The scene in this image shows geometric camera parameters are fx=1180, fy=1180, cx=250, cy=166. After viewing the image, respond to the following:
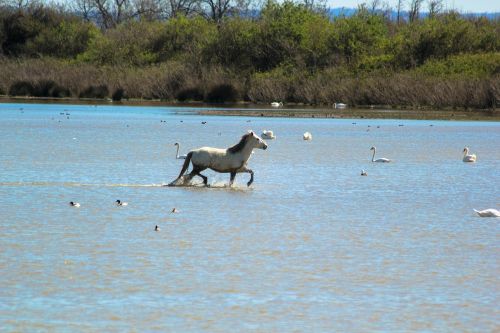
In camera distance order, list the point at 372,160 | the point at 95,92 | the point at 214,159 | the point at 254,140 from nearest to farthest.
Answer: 1. the point at 214,159
2. the point at 254,140
3. the point at 372,160
4. the point at 95,92

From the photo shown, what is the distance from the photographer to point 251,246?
13070 millimetres

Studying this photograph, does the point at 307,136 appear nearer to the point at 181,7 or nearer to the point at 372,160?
the point at 372,160

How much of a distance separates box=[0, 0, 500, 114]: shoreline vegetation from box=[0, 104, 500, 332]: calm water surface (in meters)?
27.9

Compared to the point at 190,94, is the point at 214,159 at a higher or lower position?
higher

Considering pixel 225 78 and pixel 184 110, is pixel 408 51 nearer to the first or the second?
pixel 225 78

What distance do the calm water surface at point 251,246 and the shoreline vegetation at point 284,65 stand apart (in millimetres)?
27917

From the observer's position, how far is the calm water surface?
9.59 m

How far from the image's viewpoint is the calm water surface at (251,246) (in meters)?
9.59

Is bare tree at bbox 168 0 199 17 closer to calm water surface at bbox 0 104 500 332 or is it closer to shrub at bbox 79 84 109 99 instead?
shrub at bbox 79 84 109 99

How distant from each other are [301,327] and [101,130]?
2669cm

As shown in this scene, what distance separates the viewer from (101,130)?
35344 mm

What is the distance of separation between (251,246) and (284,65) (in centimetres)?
5161

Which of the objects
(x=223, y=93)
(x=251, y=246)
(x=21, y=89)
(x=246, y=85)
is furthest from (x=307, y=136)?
(x=21, y=89)

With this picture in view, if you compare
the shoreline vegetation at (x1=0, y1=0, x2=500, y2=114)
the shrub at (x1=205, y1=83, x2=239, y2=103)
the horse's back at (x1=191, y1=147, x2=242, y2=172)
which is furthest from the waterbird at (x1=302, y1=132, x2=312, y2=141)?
the shrub at (x1=205, y1=83, x2=239, y2=103)
